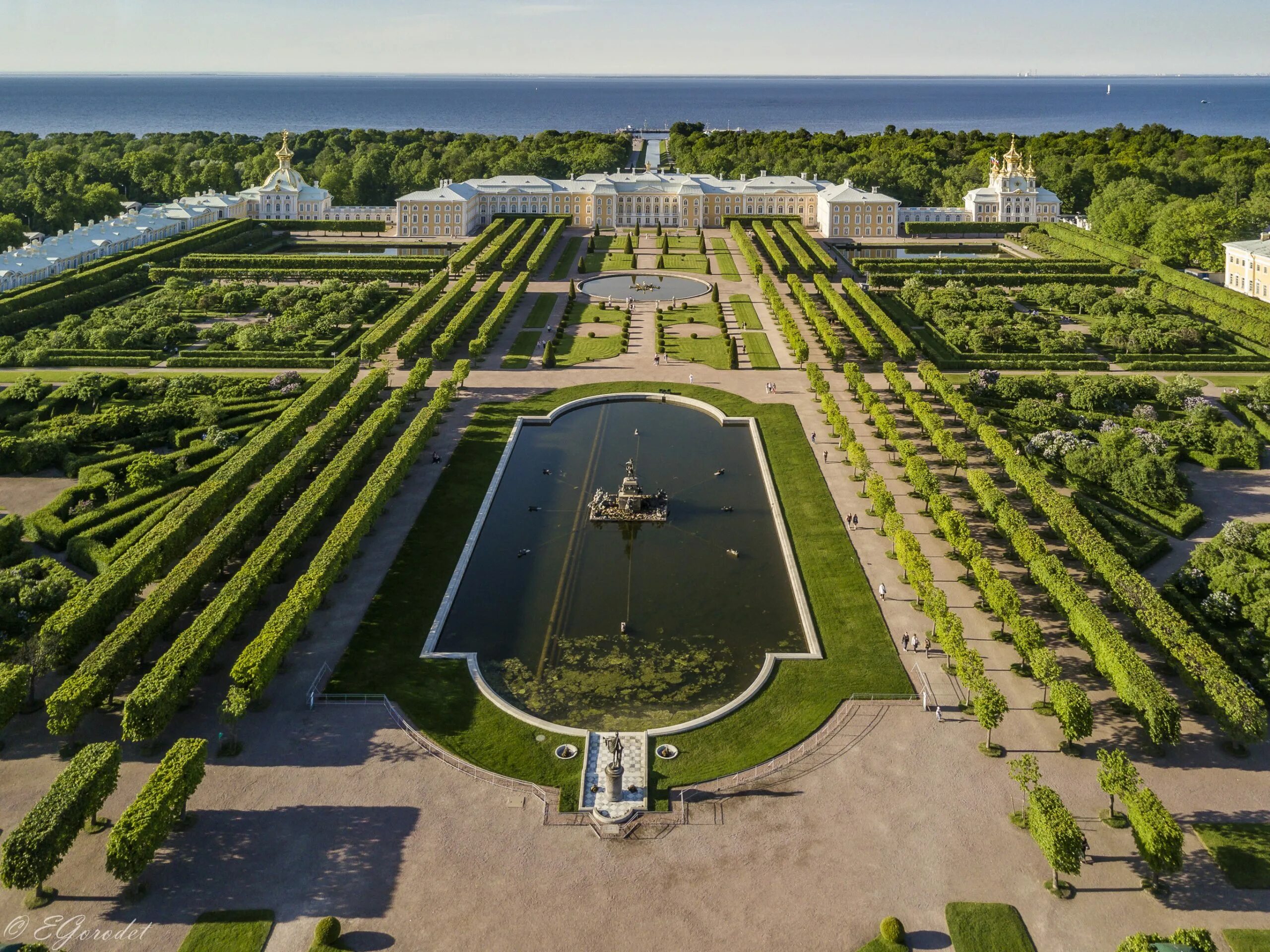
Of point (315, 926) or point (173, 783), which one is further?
point (173, 783)

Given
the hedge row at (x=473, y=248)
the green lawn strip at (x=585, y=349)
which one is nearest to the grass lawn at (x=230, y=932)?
the green lawn strip at (x=585, y=349)

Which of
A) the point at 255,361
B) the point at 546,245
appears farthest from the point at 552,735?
the point at 546,245

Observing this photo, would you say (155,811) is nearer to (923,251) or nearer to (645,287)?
(645,287)

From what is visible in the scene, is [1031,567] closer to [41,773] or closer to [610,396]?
[610,396]

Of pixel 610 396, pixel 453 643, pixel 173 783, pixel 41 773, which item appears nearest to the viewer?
pixel 173 783

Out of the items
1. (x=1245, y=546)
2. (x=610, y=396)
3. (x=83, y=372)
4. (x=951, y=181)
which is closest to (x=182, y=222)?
(x=83, y=372)
